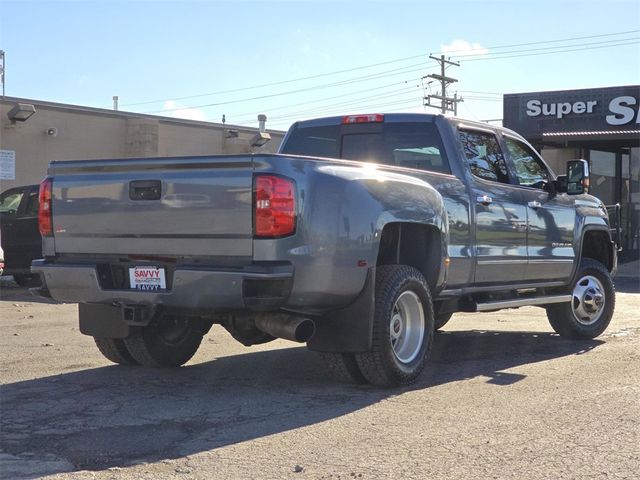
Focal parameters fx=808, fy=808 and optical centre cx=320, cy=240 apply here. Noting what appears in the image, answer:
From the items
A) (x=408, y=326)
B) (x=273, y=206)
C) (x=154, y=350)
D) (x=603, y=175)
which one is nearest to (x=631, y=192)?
(x=603, y=175)

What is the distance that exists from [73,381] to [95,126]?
1738 cm

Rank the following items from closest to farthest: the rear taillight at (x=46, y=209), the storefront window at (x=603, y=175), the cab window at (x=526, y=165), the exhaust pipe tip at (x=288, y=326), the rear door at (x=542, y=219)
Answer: the exhaust pipe tip at (x=288, y=326)
the rear taillight at (x=46, y=209)
the rear door at (x=542, y=219)
the cab window at (x=526, y=165)
the storefront window at (x=603, y=175)

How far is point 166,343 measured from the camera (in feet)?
22.7

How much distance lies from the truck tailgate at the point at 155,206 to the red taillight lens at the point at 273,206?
0.21 feet

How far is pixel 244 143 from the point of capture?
26.2 metres

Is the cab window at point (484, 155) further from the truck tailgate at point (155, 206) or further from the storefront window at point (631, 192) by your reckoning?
the storefront window at point (631, 192)

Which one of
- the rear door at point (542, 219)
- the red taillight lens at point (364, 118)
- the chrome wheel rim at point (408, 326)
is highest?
the red taillight lens at point (364, 118)

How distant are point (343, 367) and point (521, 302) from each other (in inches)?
93.7

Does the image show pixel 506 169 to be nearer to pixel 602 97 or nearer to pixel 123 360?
pixel 123 360

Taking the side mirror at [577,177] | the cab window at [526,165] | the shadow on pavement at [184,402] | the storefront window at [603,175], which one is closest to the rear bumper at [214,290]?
the shadow on pavement at [184,402]

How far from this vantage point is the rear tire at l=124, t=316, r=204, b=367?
6707 millimetres

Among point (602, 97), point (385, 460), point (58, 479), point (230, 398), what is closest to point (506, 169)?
point (230, 398)

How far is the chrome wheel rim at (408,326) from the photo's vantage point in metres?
6.21

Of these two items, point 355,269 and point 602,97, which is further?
point 602,97
